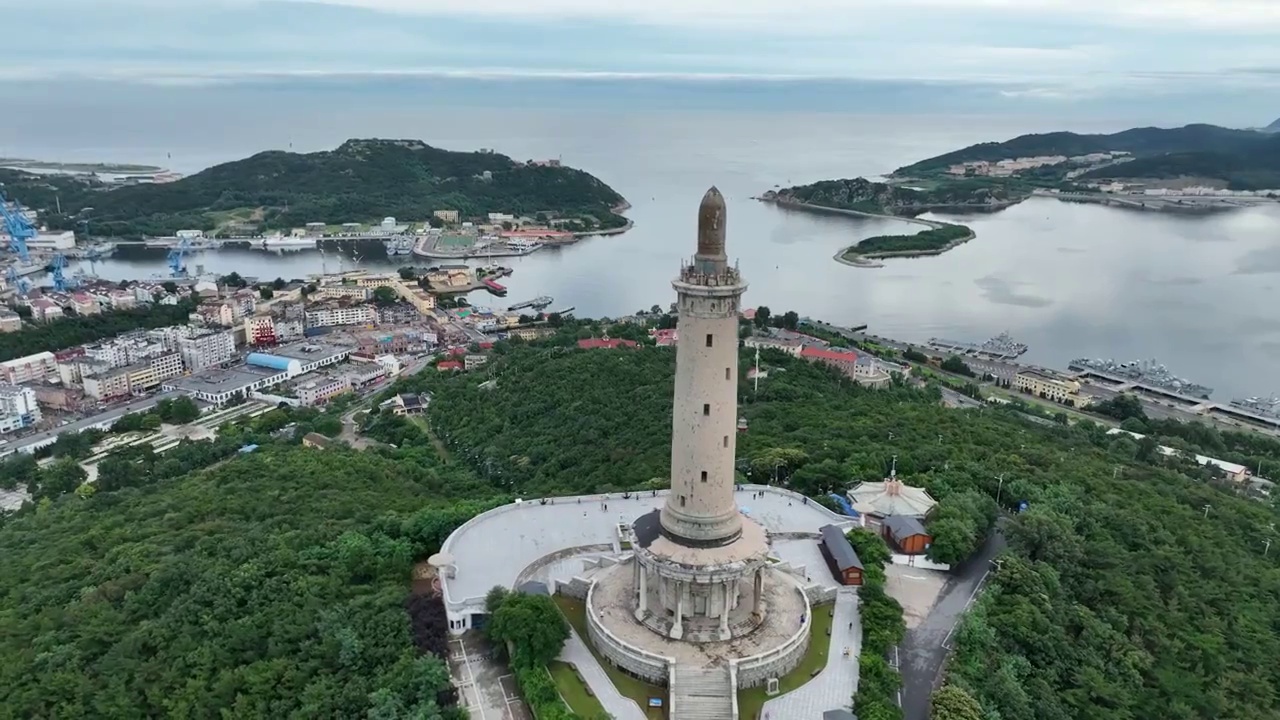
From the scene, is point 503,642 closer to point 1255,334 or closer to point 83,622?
point 83,622

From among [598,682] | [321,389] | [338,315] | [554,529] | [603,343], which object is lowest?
[321,389]

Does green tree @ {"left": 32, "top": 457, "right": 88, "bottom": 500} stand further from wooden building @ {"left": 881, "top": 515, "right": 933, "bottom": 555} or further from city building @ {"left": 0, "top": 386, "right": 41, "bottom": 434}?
wooden building @ {"left": 881, "top": 515, "right": 933, "bottom": 555}

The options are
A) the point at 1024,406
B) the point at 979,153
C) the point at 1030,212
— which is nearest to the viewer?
the point at 1024,406

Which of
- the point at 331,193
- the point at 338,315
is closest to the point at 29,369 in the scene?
the point at 338,315

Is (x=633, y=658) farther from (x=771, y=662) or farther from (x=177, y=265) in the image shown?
(x=177, y=265)

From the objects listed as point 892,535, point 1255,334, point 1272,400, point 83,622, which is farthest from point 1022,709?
point 1255,334

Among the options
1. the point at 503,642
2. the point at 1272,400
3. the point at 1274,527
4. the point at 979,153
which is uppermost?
the point at 979,153

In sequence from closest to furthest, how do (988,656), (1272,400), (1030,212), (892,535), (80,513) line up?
(988,656) < (892,535) < (80,513) < (1272,400) < (1030,212)

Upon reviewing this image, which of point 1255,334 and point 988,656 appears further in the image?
point 1255,334
